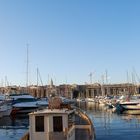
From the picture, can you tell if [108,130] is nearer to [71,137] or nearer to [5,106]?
[71,137]

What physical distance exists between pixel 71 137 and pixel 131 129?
74.3ft

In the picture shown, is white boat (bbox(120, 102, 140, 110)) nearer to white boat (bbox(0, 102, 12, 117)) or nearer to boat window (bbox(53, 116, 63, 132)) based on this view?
white boat (bbox(0, 102, 12, 117))

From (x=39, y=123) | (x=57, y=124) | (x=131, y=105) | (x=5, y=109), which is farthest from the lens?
(x=131, y=105)

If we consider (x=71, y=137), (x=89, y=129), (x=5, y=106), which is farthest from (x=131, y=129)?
(x=5, y=106)

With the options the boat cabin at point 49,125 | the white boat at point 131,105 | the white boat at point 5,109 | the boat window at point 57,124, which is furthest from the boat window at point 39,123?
the white boat at point 131,105

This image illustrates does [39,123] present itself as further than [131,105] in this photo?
No

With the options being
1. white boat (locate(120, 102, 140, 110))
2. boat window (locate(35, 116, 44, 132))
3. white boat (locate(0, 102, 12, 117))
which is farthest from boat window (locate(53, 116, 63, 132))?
white boat (locate(120, 102, 140, 110))

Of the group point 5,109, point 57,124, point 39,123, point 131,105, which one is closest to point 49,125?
point 57,124

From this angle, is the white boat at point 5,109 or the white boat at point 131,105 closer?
the white boat at point 5,109

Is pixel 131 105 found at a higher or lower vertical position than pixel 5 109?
higher

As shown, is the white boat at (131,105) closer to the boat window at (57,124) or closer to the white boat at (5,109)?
the white boat at (5,109)

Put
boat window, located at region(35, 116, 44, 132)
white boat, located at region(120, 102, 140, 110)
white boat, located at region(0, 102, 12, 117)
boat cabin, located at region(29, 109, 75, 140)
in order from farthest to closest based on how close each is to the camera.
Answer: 1. white boat, located at region(120, 102, 140, 110)
2. white boat, located at region(0, 102, 12, 117)
3. boat window, located at region(35, 116, 44, 132)
4. boat cabin, located at region(29, 109, 75, 140)

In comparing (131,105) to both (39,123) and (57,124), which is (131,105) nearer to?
(57,124)

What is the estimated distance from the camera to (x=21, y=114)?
2899 inches
